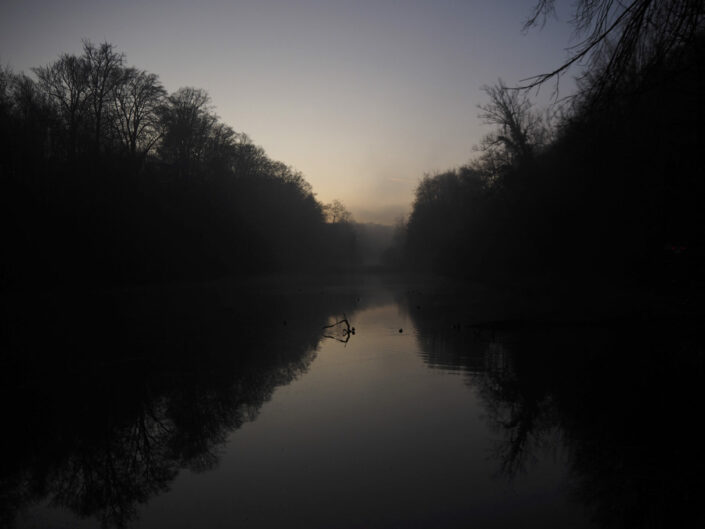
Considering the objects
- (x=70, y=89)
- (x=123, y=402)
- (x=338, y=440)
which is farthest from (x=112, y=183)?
(x=338, y=440)

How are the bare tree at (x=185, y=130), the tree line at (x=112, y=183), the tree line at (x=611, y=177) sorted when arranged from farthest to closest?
the bare tree at (x=185, y=130)
the tree line at (x=112, y=183)
the tree line at (x=611, y=177)

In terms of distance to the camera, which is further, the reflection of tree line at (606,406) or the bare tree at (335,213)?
the bare tree at (335,213)

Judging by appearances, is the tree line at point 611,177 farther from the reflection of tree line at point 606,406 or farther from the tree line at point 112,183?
the tree line at point 112,183

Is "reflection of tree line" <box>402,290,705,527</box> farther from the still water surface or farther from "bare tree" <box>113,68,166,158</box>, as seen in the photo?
"bare tree" <box>113,68,166,158</box>

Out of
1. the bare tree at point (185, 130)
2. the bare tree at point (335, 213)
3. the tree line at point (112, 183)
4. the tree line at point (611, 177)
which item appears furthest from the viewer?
the bare tree at point (335, 213)

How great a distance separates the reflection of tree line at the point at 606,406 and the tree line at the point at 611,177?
3200 mm

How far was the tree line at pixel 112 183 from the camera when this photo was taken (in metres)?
22.8

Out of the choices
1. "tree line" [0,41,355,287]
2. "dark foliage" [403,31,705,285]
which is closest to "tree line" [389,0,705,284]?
→ "dark foliage" [403,31,705,285]

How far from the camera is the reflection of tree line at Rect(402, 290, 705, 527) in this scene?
420cm

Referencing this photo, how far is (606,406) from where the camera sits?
646cm

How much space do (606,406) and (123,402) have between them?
275 inches

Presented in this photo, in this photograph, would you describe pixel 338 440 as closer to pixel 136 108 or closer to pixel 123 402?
pixel 123 402

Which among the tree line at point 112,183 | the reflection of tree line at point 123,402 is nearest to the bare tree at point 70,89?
the tree line at point 112,183

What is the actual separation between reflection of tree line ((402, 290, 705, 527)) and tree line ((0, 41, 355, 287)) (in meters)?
21.1
